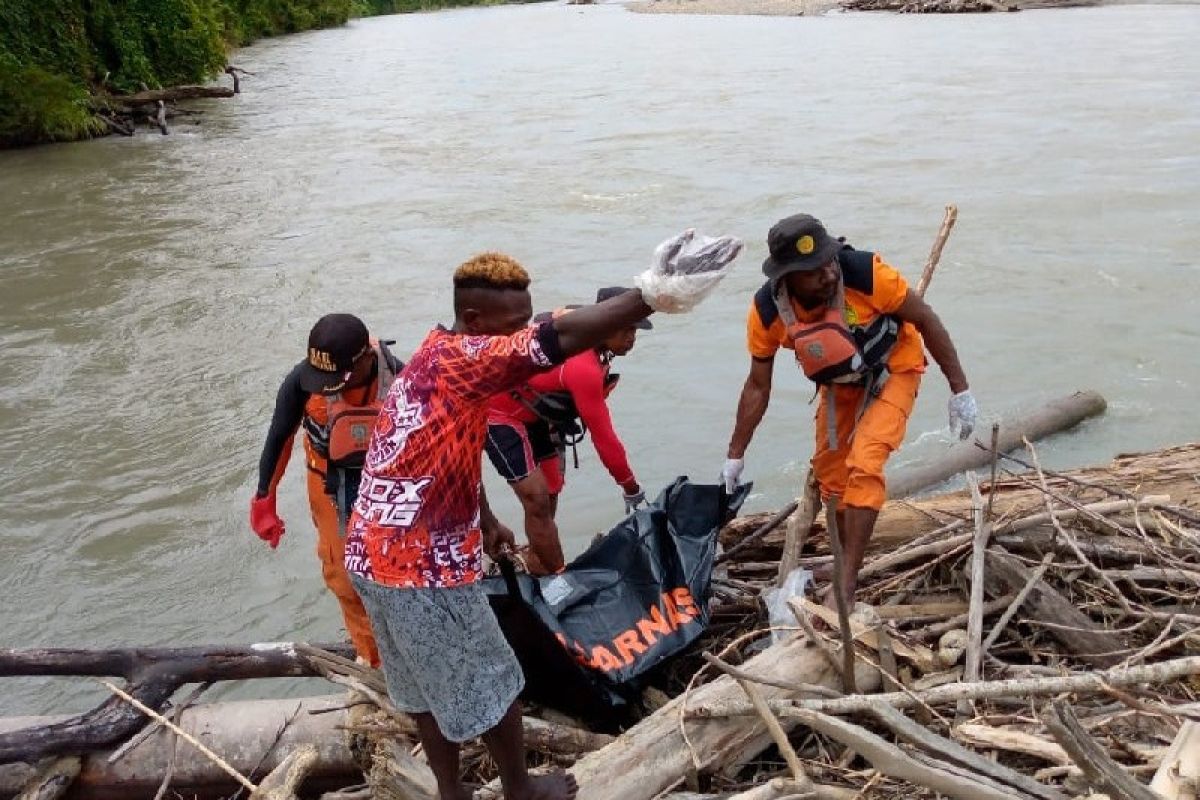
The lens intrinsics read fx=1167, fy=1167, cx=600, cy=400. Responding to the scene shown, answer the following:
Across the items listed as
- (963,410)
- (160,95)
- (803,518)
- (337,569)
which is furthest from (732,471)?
(160,95)

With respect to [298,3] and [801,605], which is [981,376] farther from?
[298,3]

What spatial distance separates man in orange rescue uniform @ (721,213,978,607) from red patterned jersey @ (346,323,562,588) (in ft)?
5.91

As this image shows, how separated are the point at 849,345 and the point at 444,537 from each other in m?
2.16

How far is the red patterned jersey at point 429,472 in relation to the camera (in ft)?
9.52

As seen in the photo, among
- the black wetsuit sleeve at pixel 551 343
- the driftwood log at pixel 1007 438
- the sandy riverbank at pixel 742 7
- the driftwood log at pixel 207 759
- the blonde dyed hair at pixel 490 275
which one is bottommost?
the driftwood log at pixel 1007 438

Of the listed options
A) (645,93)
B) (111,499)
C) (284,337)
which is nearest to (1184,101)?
(645,93)

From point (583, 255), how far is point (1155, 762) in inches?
469

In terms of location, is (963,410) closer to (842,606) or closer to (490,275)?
(842,606)

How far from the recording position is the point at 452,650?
3074 mm

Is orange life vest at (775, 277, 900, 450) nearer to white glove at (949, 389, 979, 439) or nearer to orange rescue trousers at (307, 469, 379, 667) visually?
white glove at (949, 389, 979, 439)

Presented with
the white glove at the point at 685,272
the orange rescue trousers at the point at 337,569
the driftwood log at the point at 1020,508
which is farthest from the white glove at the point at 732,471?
the white glove at the point at 685,272

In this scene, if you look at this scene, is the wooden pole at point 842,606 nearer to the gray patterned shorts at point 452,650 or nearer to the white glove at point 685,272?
the white glove at point 685,272

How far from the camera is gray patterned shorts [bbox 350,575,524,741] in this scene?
305cm

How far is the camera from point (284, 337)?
40.2 feet
